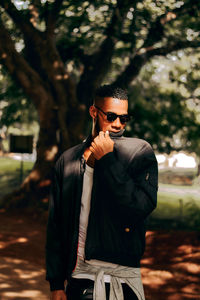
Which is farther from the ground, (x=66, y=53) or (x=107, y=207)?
(x=66, y=53)

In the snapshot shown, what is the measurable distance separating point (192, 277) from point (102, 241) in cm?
756

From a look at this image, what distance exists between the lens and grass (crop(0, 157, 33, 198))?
920 inches

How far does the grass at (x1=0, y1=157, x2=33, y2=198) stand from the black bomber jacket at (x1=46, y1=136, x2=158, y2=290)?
19770 mm

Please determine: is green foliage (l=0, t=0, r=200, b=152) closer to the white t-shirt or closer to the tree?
the tree

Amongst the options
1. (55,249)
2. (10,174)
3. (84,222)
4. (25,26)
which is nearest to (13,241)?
(25,26)

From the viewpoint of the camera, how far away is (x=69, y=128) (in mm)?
15305

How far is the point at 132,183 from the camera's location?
2.25 metres

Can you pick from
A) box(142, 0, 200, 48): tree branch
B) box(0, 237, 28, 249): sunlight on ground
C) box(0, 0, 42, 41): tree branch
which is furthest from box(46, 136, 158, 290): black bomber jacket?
box(0, 0, 42, 41): tree branch

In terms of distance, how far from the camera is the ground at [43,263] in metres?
7.41

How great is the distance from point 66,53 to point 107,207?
14.9m

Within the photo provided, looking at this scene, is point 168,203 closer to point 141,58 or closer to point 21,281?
point 141,58

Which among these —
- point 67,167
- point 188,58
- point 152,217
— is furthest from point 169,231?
point 67,167

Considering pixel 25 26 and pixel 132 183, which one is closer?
pixel 132 183

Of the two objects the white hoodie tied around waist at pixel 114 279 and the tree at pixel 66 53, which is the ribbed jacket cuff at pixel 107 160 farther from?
the tree at pixel 66 53
